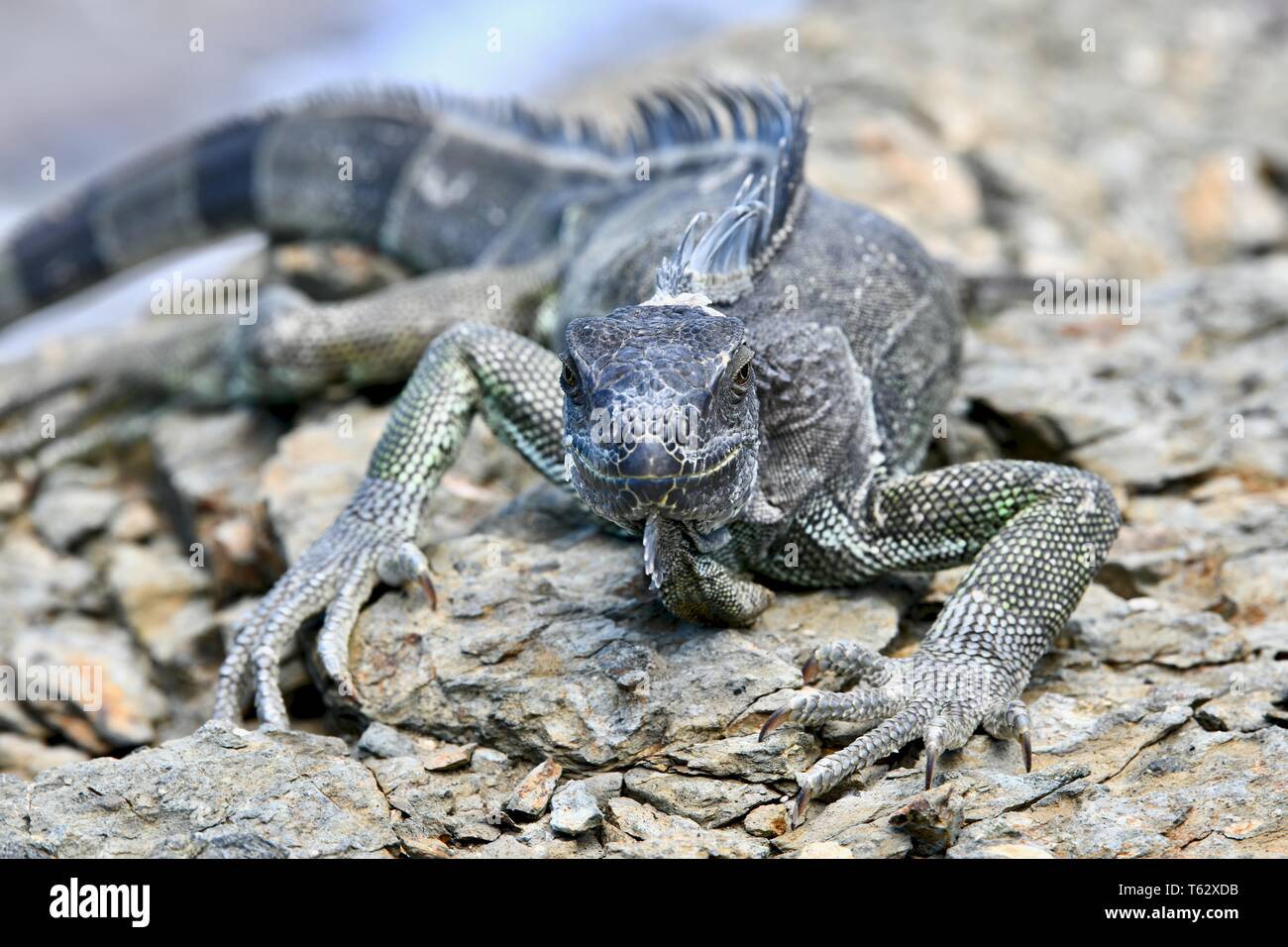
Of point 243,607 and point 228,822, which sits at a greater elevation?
point 228,822

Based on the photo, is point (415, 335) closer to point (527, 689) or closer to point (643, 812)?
point (527, 689)

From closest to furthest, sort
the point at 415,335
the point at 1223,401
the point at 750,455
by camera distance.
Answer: the point at 750,455 < the point at 1223,401 < the point at 415,335

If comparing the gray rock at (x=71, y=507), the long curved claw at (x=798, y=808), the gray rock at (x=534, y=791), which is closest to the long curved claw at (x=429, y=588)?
the gray rock at (x=534, y=791)

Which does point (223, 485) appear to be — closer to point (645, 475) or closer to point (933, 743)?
point (645, 475)

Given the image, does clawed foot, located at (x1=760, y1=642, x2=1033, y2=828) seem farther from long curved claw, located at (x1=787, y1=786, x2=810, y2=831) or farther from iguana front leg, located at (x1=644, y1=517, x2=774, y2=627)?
iguana front leg, located at (x1=644, y1=517, x2=774, y2=627)

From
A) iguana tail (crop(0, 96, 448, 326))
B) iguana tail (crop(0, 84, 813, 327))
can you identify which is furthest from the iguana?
iguana tail (crop(0, 96, 448, 326))

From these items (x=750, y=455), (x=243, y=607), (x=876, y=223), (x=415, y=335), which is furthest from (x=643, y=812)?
(x=415, y=335)
